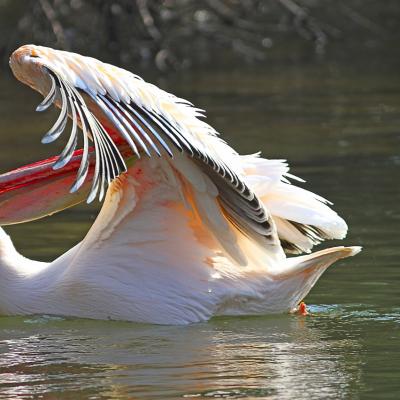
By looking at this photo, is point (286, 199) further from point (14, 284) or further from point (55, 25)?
point (55, 25)

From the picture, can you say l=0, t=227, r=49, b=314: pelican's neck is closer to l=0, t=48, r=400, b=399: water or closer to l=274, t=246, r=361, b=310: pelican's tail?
l=0, t=48, r=400, b=399: water

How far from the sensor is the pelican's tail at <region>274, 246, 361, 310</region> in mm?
6145

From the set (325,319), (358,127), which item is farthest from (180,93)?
(325,319)

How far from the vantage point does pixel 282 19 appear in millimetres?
22797

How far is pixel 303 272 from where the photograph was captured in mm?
6227

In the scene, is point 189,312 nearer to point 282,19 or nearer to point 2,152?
point 2,152

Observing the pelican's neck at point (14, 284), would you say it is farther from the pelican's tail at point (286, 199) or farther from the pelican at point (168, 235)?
the pelican's tail at point (286, 199)

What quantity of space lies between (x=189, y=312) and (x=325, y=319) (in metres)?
0.63

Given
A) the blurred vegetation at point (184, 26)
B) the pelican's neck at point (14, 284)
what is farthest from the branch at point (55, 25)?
the pelican's neck at point (14, 284)

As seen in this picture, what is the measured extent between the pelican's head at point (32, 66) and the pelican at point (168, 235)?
0.01m

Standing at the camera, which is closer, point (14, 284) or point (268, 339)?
point (268, 339)

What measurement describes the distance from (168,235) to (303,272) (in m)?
0.60

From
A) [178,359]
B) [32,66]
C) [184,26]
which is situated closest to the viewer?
[178,359]

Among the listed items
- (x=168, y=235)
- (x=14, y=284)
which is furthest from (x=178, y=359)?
(x=14, y=284)
